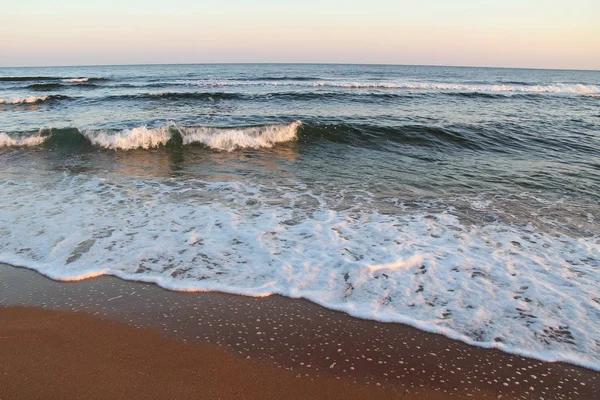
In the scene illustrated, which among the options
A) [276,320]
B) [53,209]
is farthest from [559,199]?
[53,209]

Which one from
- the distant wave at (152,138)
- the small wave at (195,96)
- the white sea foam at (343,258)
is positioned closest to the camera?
the white sea foam at (343,258)

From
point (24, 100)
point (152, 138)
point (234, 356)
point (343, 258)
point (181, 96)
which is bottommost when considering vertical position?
point (234, 356)

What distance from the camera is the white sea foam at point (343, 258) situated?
3.15 metres

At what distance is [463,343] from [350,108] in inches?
600

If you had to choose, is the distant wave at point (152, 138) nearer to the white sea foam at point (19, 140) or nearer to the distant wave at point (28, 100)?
the white sea foam at point (19, 140)

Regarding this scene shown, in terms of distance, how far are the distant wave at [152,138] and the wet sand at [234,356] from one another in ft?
23.7

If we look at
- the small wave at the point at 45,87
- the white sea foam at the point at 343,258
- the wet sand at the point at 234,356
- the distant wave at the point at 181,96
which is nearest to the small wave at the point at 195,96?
the distant wave at the point at 181,96

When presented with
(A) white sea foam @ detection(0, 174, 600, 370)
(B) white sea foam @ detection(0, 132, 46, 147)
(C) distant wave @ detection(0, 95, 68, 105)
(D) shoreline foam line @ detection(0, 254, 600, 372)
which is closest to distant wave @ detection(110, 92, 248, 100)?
(C) distant wave @ detection(0, 95, 68, 105)

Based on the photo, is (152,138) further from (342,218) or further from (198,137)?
(342,218)

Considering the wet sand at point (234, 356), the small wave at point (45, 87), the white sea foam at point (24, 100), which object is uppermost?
the small wave at point (45, 87)

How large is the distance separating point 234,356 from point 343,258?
70.2 inches

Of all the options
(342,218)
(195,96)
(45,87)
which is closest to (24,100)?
(195,96)

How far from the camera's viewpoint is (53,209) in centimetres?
531

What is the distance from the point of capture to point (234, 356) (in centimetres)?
263
